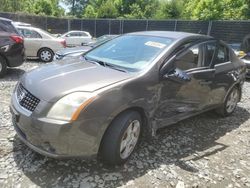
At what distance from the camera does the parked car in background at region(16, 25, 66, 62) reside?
35.0ft

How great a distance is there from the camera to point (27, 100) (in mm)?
3086

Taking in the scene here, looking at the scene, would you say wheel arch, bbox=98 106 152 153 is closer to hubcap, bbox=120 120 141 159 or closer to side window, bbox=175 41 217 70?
hubcap, bbox=120 120 141 159

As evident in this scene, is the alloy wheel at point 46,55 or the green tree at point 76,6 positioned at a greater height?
the green tree at point 76,6

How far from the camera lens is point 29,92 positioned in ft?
10.2

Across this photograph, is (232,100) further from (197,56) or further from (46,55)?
(46,55)

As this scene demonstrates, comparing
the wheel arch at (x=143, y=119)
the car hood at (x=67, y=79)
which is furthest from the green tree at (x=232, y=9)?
the car hood at (x=67, y=79)

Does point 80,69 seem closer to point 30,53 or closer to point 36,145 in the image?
point 36,145

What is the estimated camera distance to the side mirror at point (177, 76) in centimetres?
368

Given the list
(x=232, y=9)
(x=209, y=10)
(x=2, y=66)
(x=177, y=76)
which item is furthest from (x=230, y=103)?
(x=232, y=9)

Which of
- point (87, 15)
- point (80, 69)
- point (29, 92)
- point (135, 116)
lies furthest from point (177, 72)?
point (87, 15)

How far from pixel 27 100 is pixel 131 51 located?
5.44 ft

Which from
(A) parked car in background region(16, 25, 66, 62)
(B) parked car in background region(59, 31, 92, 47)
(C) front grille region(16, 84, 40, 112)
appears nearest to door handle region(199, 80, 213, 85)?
(C) front grille region(16, 84, 40, 112)

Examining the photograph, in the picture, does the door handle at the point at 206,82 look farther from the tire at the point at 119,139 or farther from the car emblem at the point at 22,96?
the car emblem at the point at 22,96

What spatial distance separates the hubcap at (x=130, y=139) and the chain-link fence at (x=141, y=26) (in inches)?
627
